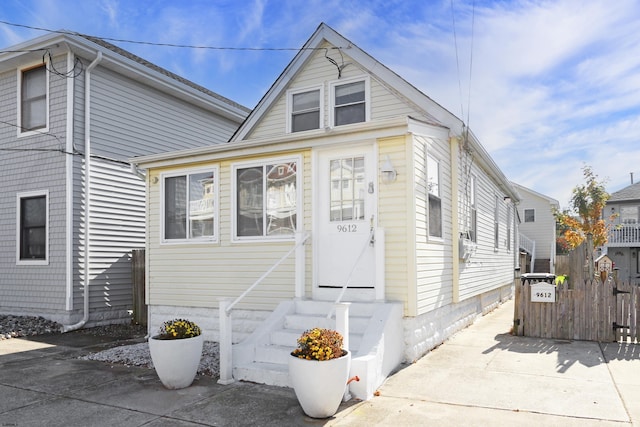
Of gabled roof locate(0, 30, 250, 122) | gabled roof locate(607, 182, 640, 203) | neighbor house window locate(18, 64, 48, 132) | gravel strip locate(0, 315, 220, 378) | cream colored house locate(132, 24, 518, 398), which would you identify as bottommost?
gravel strip locate(0, 315, 220, 378)

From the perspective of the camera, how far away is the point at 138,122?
12.1m

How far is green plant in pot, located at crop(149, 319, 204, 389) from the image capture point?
5684 mm

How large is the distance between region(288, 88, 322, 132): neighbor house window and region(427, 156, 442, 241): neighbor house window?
3.86 meters

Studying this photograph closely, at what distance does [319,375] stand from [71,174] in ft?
26.9

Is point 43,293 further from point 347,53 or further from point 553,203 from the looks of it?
point 553,203

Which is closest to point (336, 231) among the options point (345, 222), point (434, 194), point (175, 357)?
point (345, 222)

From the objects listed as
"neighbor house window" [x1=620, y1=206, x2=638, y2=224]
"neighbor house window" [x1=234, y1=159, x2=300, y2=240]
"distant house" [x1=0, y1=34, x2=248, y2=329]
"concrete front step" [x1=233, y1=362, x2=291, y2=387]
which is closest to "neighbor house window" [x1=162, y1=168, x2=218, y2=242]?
"neighbor house window" [x1=234, y1=159, x2=300, y2=240]

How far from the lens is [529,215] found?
2784 centimetres

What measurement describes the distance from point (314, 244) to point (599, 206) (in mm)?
11595

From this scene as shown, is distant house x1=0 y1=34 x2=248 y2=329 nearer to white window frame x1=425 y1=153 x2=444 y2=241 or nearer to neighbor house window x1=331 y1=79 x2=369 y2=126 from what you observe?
neighbor house window x1=331 y1=79 x2=369 y2=126

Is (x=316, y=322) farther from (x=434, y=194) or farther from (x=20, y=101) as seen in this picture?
(x=20, y=101)

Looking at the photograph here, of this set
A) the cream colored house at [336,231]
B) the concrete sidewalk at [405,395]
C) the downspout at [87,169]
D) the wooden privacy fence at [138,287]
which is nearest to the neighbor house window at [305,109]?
the cream colored house at [336,231]

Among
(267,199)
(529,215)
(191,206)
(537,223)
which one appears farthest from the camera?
Result: (529,215)

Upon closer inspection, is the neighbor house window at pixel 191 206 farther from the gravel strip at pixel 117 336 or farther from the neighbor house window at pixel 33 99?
the neighbor house window at pixel 33 99
